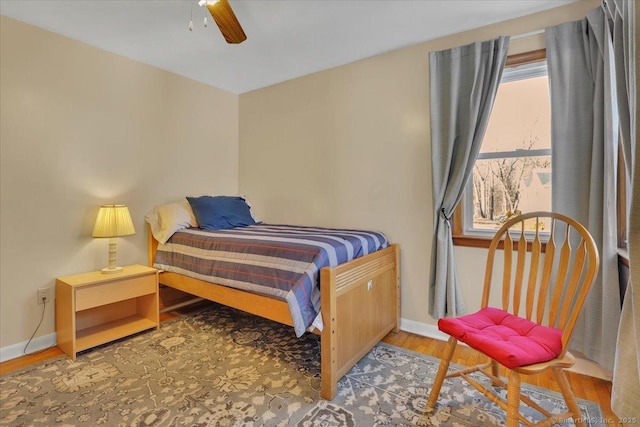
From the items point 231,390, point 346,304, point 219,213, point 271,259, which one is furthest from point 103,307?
point 346,304

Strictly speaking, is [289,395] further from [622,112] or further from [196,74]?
[196,74]

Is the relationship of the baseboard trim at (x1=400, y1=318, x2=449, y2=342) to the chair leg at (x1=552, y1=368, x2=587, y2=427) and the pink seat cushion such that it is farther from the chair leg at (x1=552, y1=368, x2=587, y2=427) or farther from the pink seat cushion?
the chair leg at (x1=552, y1=368, x2=587, y2=427)

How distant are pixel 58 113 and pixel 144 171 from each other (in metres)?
0.77

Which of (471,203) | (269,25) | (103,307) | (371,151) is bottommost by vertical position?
(103,307)

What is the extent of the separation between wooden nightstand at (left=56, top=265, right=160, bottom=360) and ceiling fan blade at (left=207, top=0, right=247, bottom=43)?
1.96 meters

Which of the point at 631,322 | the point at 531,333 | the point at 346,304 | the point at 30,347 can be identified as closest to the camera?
the point at 631,322

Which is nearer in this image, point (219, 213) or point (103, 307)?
point (103, 307)

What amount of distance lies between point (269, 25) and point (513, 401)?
Result: 2679 millimetres

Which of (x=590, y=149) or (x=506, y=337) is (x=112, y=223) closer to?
(x=506, y=337)

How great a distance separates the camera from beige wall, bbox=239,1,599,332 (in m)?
2.52

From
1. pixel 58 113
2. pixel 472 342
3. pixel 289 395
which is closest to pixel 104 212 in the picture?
pixel 58 113

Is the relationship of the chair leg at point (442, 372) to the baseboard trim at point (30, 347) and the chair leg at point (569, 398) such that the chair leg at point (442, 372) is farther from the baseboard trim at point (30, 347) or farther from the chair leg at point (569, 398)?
the baseboard trim at point (30, 347)

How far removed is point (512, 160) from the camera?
232 centimetres

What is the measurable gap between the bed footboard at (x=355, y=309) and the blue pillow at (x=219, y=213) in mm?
1528
